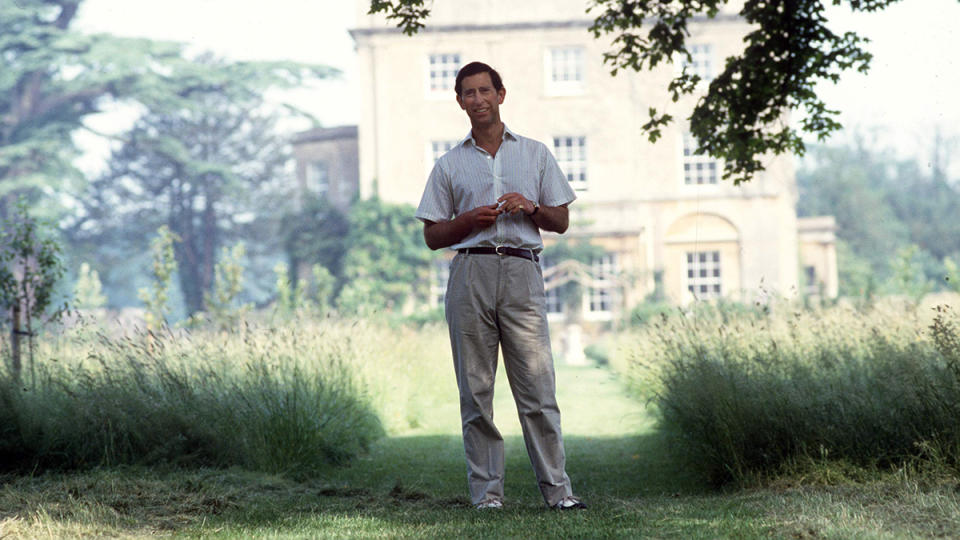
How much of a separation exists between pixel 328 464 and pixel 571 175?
24325mm

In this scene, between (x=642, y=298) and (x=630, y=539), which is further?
(x=642, y=298)

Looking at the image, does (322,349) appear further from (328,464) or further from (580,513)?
(580,513)

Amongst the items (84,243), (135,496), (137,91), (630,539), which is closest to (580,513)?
(630,539)

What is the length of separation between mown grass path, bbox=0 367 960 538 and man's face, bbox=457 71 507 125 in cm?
179

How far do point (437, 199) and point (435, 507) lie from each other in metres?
1.53

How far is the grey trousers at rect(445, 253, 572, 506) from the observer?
15.7 feet

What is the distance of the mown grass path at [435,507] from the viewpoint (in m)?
4.16

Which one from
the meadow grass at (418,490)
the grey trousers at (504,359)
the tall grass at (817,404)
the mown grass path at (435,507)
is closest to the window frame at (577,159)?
the meadow grass at (418,490)

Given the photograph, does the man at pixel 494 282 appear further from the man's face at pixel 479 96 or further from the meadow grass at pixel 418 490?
the meadow grass at pixel 418 490

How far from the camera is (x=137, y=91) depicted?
38.0m

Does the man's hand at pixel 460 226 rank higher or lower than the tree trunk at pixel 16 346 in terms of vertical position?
higher

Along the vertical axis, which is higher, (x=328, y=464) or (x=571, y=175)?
(x=571, y=175)

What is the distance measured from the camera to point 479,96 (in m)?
4.82

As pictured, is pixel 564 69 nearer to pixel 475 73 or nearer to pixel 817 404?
pixel 817 404
